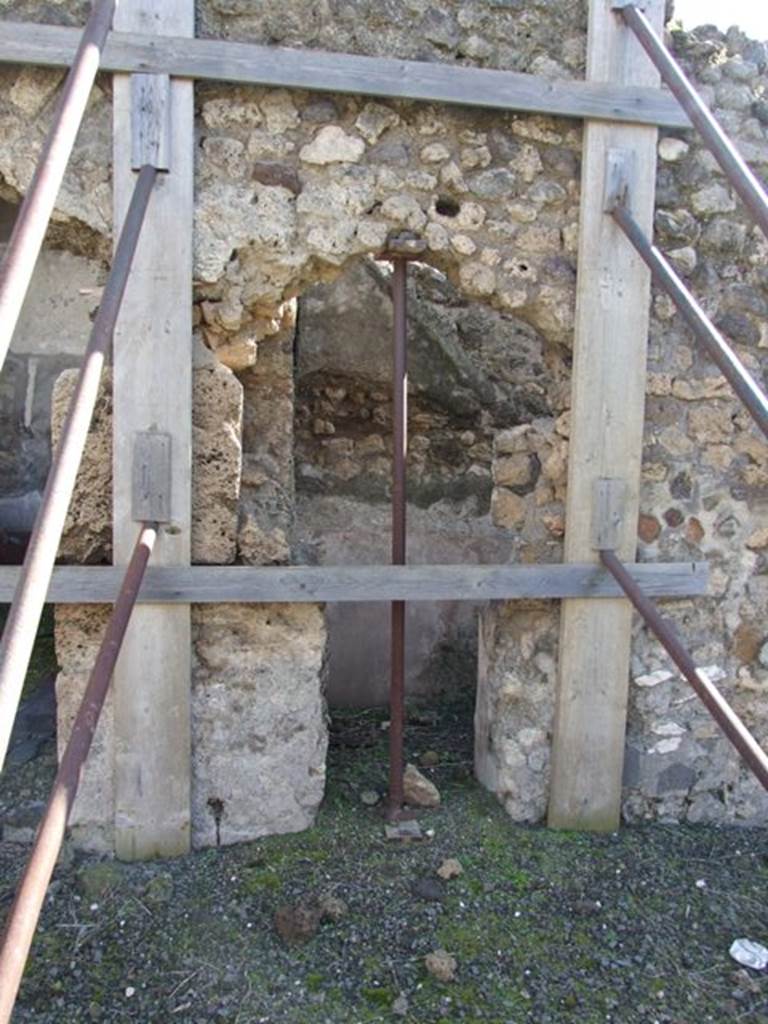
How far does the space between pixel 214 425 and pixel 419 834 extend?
1746 mm

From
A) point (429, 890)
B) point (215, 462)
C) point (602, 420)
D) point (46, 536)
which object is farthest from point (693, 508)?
point (46, 536)

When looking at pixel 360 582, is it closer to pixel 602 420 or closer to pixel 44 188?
pixel 602 420

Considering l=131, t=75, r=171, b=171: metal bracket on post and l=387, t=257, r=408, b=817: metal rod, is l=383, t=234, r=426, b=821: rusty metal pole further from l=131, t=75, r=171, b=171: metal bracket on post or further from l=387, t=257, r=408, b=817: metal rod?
l=131, t=75, r=171, b=171: metal bracket on post

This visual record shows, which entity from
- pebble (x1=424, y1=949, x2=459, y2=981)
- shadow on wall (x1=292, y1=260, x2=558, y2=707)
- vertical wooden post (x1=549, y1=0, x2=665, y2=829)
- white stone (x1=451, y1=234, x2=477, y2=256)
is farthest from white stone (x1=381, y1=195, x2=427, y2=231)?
pebble (x1=424, y1=949, x2=459, y2=981)

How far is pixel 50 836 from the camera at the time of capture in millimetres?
1549

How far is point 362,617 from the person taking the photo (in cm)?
470

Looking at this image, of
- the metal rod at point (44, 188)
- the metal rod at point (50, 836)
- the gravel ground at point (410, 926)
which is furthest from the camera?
the gravel ground at point (410, 926)

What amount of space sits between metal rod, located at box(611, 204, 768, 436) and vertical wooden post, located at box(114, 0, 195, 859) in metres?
1.56

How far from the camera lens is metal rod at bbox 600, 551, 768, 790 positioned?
7.75ft

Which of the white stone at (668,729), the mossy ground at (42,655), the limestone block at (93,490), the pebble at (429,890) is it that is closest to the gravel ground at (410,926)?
the pebble at (429,890)

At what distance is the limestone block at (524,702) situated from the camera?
10.8 feet

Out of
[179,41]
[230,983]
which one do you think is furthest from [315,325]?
[230,983]

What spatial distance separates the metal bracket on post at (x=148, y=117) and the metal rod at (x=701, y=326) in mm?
1632

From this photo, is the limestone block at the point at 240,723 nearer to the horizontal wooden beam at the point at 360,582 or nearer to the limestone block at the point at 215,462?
the horizontal wooden beam at the point at 360,582
